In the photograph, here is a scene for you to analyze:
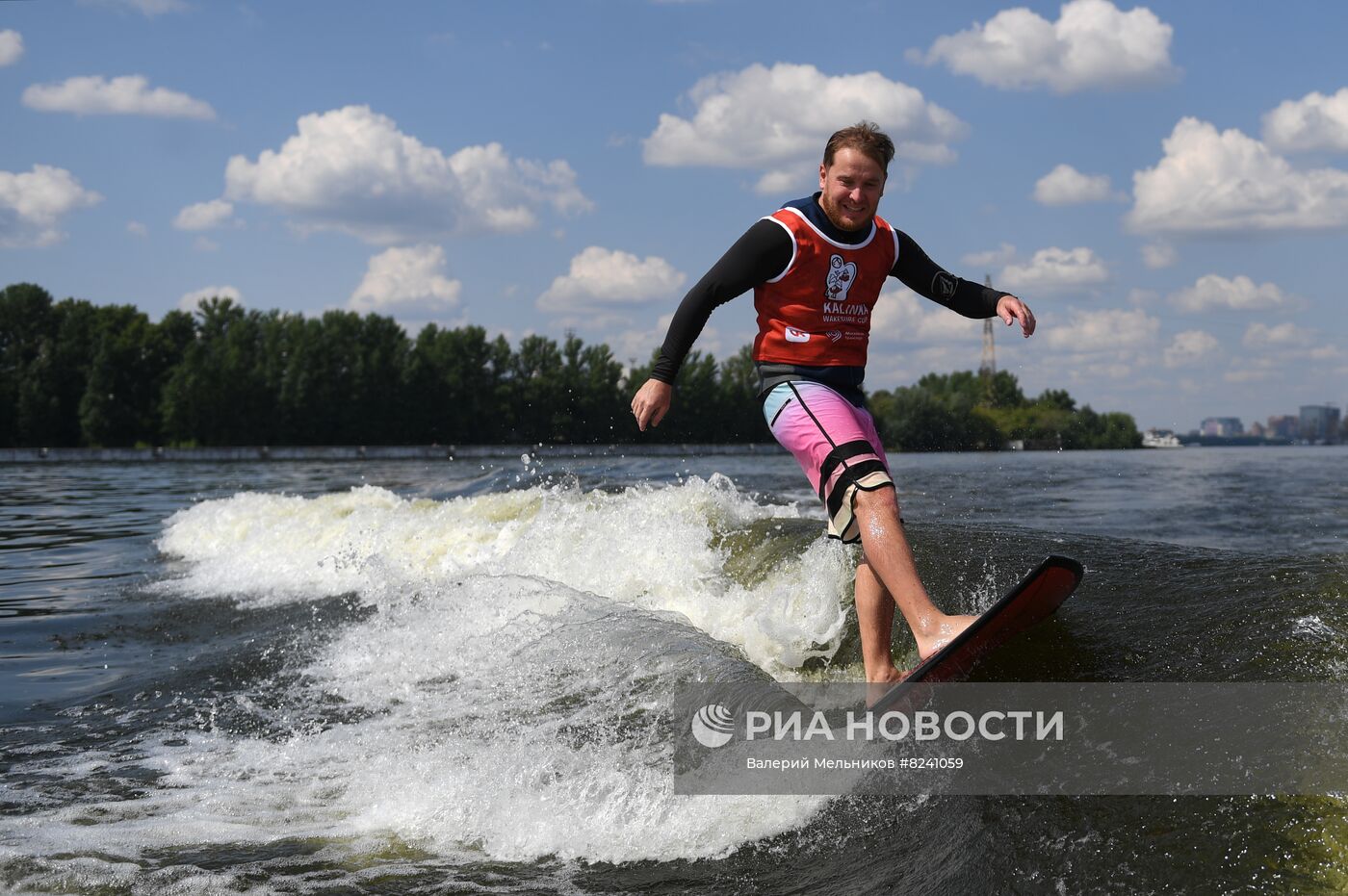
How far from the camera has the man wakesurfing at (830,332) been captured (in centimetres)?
432

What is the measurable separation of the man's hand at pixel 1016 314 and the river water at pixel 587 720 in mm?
1242

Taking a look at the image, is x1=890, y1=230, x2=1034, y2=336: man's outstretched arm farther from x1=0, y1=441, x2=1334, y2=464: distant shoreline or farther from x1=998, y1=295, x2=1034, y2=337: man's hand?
x1=0, y1=441, x2=1334, y2=464: distant shoreline

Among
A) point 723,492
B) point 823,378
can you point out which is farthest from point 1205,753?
point 723,492

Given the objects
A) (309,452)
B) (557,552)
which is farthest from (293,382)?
(557,552)

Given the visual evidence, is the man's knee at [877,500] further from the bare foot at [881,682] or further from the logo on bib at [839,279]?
the logo on bib at [839,279]

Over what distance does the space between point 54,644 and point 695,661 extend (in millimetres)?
6169

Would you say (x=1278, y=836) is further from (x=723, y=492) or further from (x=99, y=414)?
(x=99, y=414)

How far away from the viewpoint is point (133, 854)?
3715 millimetres

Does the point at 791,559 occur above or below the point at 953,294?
below

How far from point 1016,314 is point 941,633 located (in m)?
1.55

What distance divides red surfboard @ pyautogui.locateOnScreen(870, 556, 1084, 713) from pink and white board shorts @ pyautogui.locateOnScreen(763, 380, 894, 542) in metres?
0.70

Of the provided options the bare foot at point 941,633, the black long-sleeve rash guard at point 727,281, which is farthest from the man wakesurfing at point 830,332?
the bare foot at point 941,633

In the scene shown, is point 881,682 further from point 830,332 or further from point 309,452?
point 309,452

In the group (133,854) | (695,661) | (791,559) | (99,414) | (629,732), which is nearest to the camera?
(133,854)
